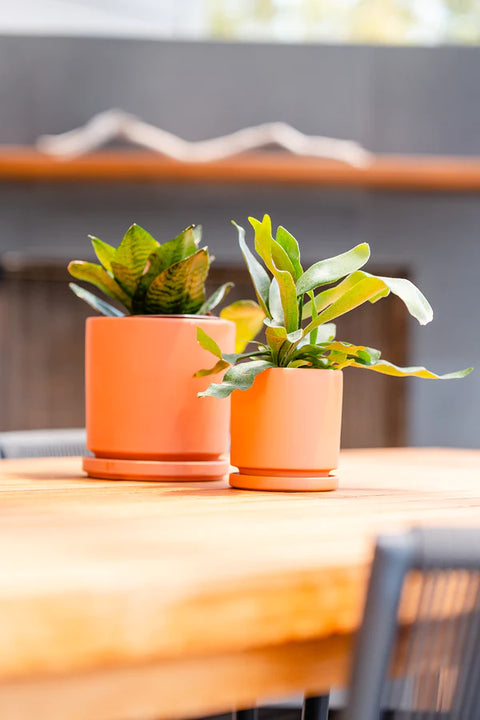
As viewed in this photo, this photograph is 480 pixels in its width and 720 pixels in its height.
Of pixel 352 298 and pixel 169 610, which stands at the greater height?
pixel 352 298

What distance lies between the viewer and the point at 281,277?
0.92 metres

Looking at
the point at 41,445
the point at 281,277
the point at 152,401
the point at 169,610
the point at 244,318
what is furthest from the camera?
the point at 41,445

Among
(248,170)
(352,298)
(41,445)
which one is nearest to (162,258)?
(352,298)

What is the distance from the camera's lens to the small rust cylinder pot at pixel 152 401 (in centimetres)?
103

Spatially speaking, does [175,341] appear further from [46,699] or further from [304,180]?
[304,180]

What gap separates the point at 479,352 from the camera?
11.6 ft

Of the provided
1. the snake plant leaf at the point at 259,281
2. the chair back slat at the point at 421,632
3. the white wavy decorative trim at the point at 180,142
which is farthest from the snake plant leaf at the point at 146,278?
the white wavy decorative trim at the point at 180,142

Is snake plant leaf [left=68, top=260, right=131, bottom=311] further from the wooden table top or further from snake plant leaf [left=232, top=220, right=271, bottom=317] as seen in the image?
the wooden table top

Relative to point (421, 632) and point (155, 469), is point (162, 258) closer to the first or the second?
point (155, 469)

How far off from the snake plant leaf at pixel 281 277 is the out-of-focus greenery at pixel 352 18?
3.80 m

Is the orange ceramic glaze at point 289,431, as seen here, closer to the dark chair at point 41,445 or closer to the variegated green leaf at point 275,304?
the variegated green leaf at point 275,304

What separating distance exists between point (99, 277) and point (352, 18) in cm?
444

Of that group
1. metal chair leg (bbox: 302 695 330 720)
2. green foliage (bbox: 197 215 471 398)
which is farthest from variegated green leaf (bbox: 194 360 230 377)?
metal chair leg (bbox: 302 695 330 720)

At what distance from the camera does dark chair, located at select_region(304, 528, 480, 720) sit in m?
0.45
